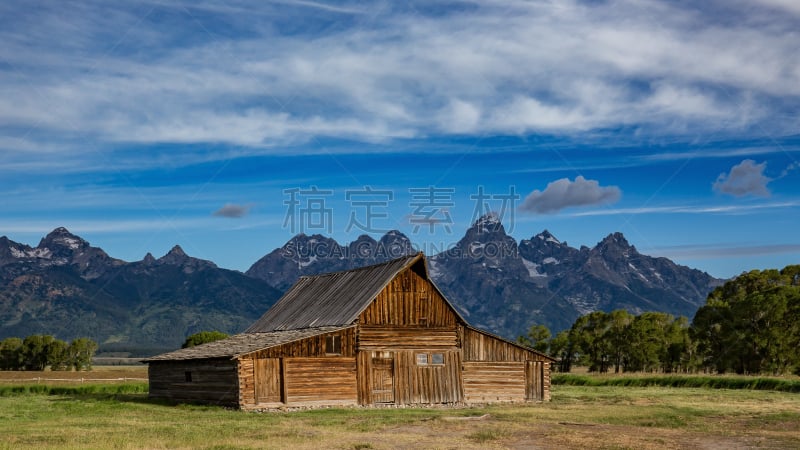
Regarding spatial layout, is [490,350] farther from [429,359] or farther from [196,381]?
[196,381]

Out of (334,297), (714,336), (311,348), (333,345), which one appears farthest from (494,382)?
(714,336)

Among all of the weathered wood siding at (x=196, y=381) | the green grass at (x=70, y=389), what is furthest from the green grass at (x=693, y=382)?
the green grass at (x=70, y=389)

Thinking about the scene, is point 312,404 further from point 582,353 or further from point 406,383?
point 582,353

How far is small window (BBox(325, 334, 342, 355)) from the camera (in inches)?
1719

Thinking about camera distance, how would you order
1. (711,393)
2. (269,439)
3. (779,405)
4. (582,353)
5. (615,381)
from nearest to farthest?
1. (269,439)
2. (779,405)
3. (711,393)
4. (615,381)
5. (582,353)

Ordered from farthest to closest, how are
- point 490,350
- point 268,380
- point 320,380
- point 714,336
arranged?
point 714,336 < point 490,350 < point 320,380 < point 268,380

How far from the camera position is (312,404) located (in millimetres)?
42500

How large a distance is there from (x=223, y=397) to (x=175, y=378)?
276 inches

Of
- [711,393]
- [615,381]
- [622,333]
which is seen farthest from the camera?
[622,333]

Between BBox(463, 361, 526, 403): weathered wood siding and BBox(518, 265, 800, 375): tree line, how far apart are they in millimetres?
32599

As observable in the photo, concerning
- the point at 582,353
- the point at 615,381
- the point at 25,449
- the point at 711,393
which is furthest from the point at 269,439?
the point at 582,353

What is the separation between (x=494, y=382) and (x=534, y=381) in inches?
101

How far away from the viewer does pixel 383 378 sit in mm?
44906

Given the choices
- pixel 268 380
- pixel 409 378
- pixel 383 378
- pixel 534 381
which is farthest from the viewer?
pixel 534 381
